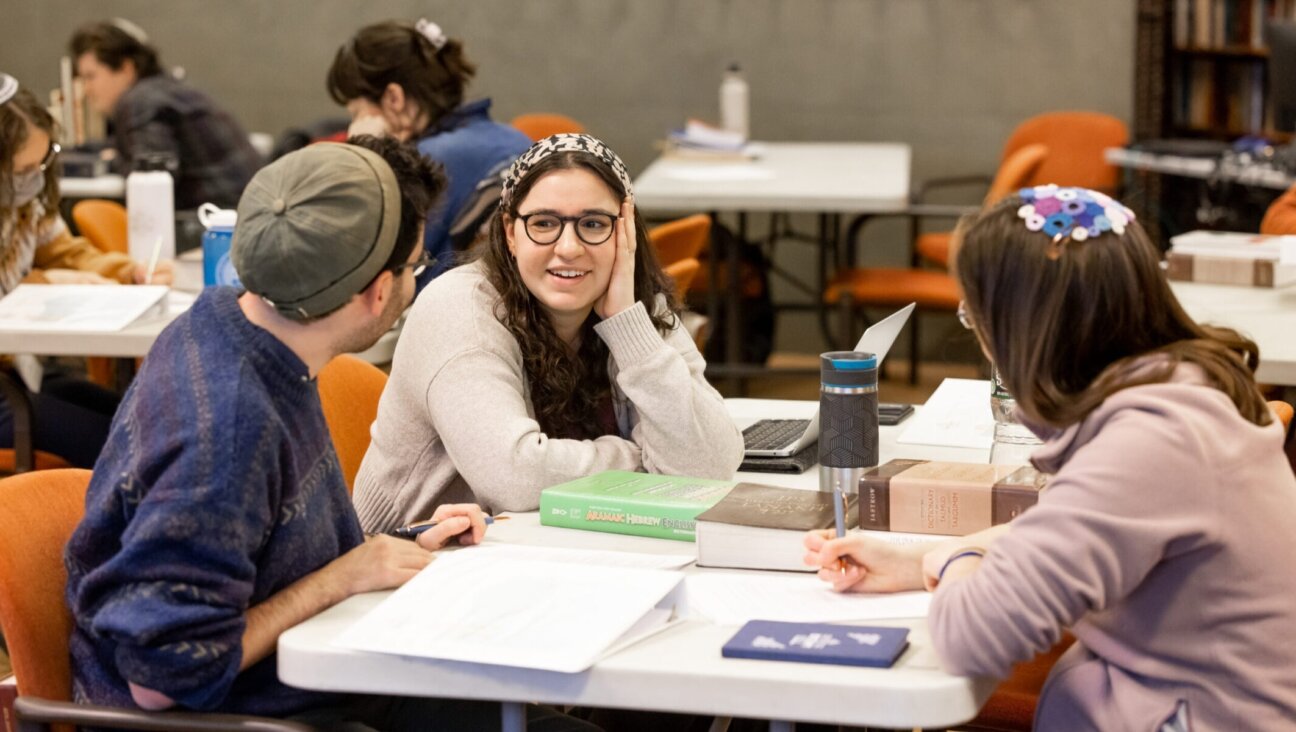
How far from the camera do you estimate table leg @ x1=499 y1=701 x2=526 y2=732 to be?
1.56 metres

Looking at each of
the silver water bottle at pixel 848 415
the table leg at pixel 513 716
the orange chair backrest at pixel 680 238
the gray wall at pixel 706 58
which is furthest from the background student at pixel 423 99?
the gray wall at pixel 706 58

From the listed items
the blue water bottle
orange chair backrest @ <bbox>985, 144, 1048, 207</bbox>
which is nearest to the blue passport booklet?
the blue water bottle

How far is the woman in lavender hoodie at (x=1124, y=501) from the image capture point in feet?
4.74

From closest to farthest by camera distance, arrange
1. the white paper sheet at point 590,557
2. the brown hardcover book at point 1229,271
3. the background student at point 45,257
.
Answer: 1. the white paper sheet at point 590,557
2. the background student at point 45,257
3. the brown hardcover book at point 1229,271

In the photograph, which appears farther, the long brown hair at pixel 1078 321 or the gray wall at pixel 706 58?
the gray wall at pixel 706 58

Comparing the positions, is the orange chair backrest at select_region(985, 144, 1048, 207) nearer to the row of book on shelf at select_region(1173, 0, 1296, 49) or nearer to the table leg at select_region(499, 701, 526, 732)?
the row of book on shelf at select_region(1173, 0, 1296, 49)

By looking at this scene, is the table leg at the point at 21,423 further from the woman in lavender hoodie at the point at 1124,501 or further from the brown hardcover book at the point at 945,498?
the woman in lavender hoodie at the point at 1124,501

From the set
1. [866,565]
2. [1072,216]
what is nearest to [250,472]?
[866,565]

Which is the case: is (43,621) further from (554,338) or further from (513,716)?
(554,338)

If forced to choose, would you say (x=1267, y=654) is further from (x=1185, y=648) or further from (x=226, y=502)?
(x=226, y=502)

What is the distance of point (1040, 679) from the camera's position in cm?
207

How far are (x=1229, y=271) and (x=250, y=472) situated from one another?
2.63 meters

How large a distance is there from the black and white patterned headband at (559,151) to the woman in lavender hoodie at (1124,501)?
84cm

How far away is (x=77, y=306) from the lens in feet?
11.0
